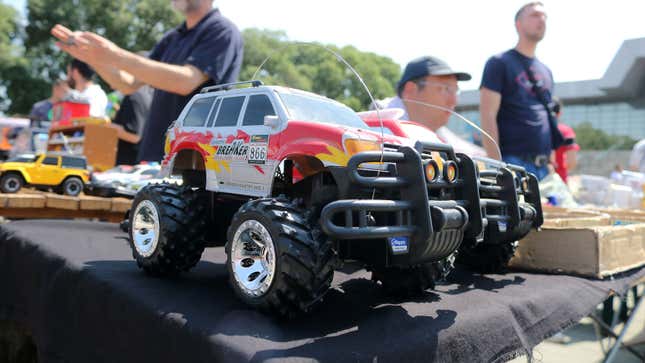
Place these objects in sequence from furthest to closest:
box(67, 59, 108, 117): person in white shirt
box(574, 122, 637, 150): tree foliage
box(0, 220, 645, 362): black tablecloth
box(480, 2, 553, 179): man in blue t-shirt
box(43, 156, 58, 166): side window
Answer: box(574, 122, 637, 150): tree foliage
box(43, 156, 58, 166): side window
box(67, 59, 108, 117): person in white shirt
box(480, 2, 553, 179): man in blue t-shirt
box(0, 220, 645, 362): black tablecloth

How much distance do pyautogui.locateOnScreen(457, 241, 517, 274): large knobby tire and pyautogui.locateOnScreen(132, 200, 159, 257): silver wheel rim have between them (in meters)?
1.49

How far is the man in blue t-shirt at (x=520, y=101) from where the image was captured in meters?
4.06

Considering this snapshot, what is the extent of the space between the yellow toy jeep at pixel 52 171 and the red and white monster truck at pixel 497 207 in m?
5.24

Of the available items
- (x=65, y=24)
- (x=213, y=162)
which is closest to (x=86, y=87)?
(x=213, y=162)

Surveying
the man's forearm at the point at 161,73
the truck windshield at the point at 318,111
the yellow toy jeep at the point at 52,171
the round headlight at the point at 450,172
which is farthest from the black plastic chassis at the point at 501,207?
the yellow toy jeep at the point at 52,171

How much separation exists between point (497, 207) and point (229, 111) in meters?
1.18

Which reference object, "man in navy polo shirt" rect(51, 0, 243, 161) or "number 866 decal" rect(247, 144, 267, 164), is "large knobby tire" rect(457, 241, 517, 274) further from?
"man in navy polo shirt" rect(51, 0, 243, 161)

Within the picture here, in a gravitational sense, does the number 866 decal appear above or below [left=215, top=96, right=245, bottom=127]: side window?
below

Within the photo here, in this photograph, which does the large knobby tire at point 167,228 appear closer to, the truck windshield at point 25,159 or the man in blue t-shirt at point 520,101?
the man in blue t-shirt at point 520,101

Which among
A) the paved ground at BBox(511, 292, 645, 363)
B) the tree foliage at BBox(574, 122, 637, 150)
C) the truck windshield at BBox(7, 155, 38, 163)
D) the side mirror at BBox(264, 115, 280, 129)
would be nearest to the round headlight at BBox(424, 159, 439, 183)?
the side mirror at BBox(264, 115, 280, 129)

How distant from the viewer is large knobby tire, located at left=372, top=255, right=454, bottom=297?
182 cm

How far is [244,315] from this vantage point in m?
1.42

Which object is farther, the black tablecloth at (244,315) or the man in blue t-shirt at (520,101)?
the man in blue t-shirt at (520,101)

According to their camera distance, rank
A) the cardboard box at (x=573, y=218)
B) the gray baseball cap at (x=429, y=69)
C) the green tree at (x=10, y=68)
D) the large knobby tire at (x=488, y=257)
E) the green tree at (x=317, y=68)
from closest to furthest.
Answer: the large knobby tire at (x=488, y=257)
the green tree at (x=317, y=68)
the cardboard box at (x=573, y=218)
the gray baseball cap at (x=429, y=69)
the green tree at (x=10, y=68)
